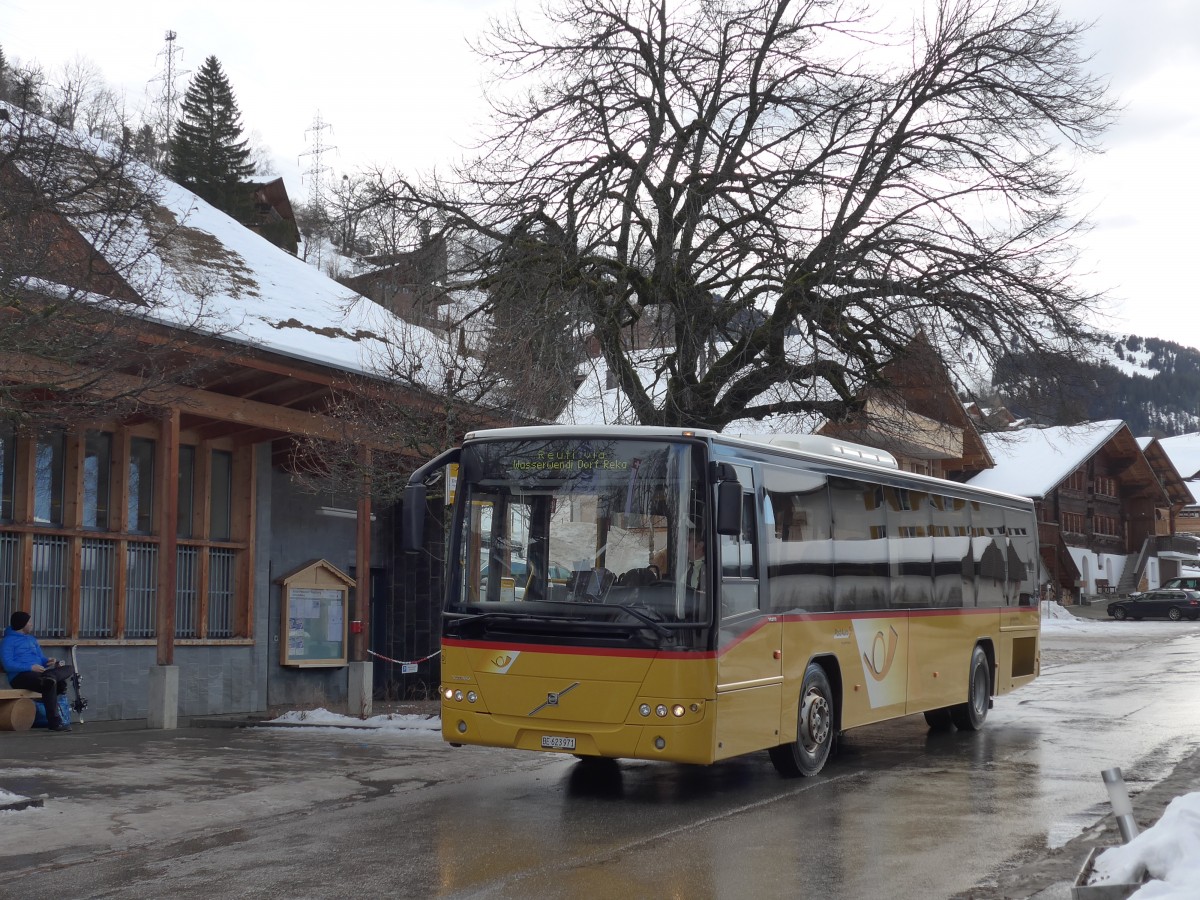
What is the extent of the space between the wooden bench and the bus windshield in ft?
23.4

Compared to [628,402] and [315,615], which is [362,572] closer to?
[315,615]

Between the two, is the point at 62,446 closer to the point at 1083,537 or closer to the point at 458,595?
→ the point at 458,595

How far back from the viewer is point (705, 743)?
9828 millimetres

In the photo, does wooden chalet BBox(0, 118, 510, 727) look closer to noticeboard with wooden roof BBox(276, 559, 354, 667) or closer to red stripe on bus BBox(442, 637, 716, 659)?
noticeboard with wooden roof BBox(276, 559, 354, 667)

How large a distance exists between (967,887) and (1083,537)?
218 ft

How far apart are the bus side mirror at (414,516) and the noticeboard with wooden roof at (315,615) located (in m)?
10.8

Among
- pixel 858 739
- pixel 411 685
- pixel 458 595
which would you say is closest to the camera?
pixel 458 595

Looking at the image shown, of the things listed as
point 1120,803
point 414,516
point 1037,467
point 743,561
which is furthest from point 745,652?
point 1037,467

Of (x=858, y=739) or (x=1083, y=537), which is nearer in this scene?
(x=858, y=739)

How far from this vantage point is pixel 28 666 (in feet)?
50.9

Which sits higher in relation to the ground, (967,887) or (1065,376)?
(1065,376)

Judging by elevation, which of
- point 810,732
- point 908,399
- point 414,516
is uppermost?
point 908,399

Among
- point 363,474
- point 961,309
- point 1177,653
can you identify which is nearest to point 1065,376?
point 961,309

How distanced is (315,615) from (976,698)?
10.3m
